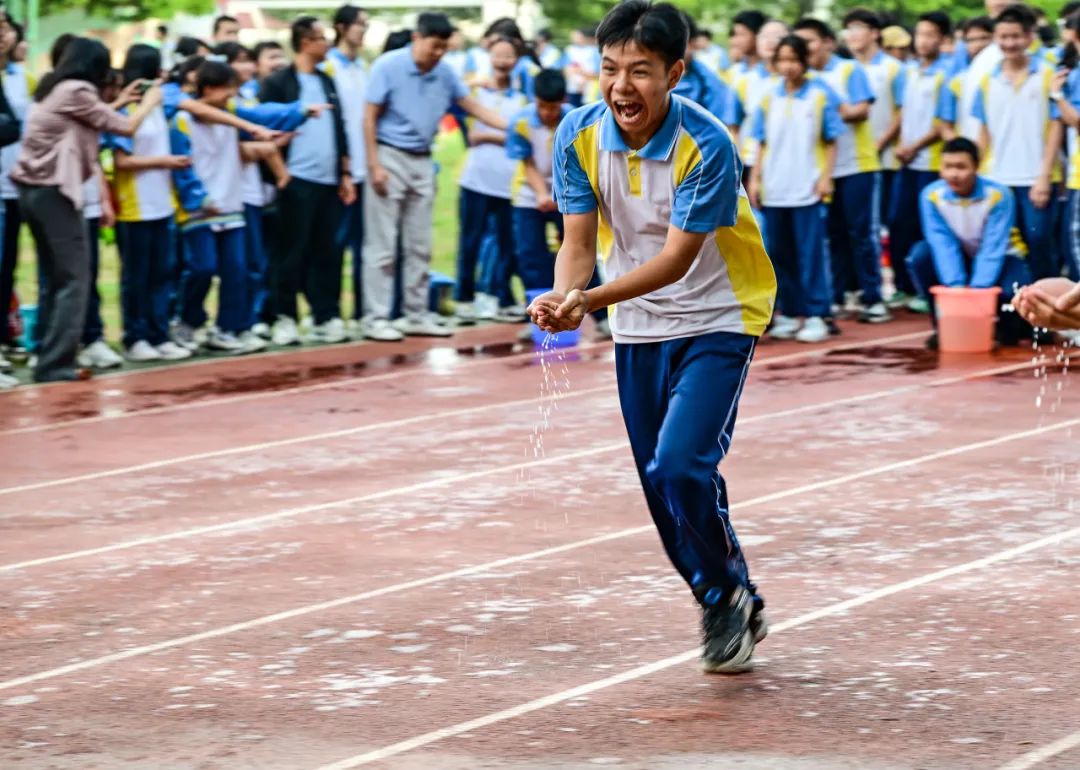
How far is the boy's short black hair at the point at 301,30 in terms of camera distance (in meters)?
13.4

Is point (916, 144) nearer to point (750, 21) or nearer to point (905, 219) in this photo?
point (905, 219)

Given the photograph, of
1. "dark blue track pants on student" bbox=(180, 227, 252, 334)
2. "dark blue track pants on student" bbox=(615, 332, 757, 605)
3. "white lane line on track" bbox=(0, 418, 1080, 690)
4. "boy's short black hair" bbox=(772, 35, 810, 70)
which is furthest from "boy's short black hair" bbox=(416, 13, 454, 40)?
"dark blue track pants on student" bbox=(615, 332, 757, 605)

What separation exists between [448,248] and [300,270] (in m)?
7.84

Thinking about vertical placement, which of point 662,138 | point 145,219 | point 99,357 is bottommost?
point 99,357

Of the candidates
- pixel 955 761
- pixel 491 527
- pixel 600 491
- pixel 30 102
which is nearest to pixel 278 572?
pixel 491 527

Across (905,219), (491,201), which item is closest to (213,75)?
(491,201)

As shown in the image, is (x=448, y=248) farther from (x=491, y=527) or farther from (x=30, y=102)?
(x=491, y=527)

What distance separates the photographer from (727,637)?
5633mm

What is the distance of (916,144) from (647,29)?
10.3 metres

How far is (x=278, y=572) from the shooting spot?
713cm

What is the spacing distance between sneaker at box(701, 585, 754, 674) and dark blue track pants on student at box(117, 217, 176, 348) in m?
7.70

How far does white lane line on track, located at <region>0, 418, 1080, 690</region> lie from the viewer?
5.92 meters

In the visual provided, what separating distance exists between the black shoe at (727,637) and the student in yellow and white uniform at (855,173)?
368 inches

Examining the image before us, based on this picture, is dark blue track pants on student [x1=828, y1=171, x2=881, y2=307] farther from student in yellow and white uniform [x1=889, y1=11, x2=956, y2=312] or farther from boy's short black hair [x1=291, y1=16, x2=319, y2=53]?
boy's short black hair [x1=291, y1=16, x2=319, y2=53]
